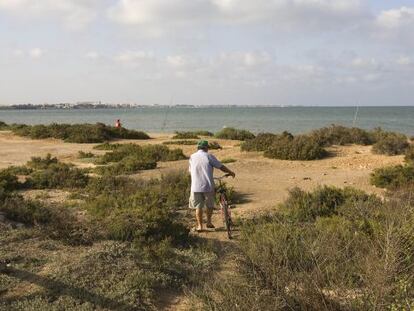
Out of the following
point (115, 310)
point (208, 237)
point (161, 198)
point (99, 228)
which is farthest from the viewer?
→ point (161, 198)

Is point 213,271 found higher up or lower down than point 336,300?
lower down

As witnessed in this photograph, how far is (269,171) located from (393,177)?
14.4ft

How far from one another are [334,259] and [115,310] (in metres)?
2.56

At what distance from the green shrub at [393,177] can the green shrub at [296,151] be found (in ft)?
16.2

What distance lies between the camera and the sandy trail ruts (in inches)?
467

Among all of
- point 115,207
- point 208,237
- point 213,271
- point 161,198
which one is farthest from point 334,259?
point 161,198

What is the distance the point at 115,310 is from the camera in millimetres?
5961

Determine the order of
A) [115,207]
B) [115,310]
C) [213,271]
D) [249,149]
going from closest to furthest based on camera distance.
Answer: [115,310], [213,271], [115,207], [249,149]

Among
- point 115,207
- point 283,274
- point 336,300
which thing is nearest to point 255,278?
point 283,274

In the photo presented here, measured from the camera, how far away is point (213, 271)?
7172mm

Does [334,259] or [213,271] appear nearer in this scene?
[334,259]

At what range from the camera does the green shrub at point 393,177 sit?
13.1 meters

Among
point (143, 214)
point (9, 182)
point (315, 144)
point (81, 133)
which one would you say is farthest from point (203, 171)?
point (81, 133)

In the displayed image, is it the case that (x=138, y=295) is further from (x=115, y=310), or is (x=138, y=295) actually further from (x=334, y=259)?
(x=334, y=259)
